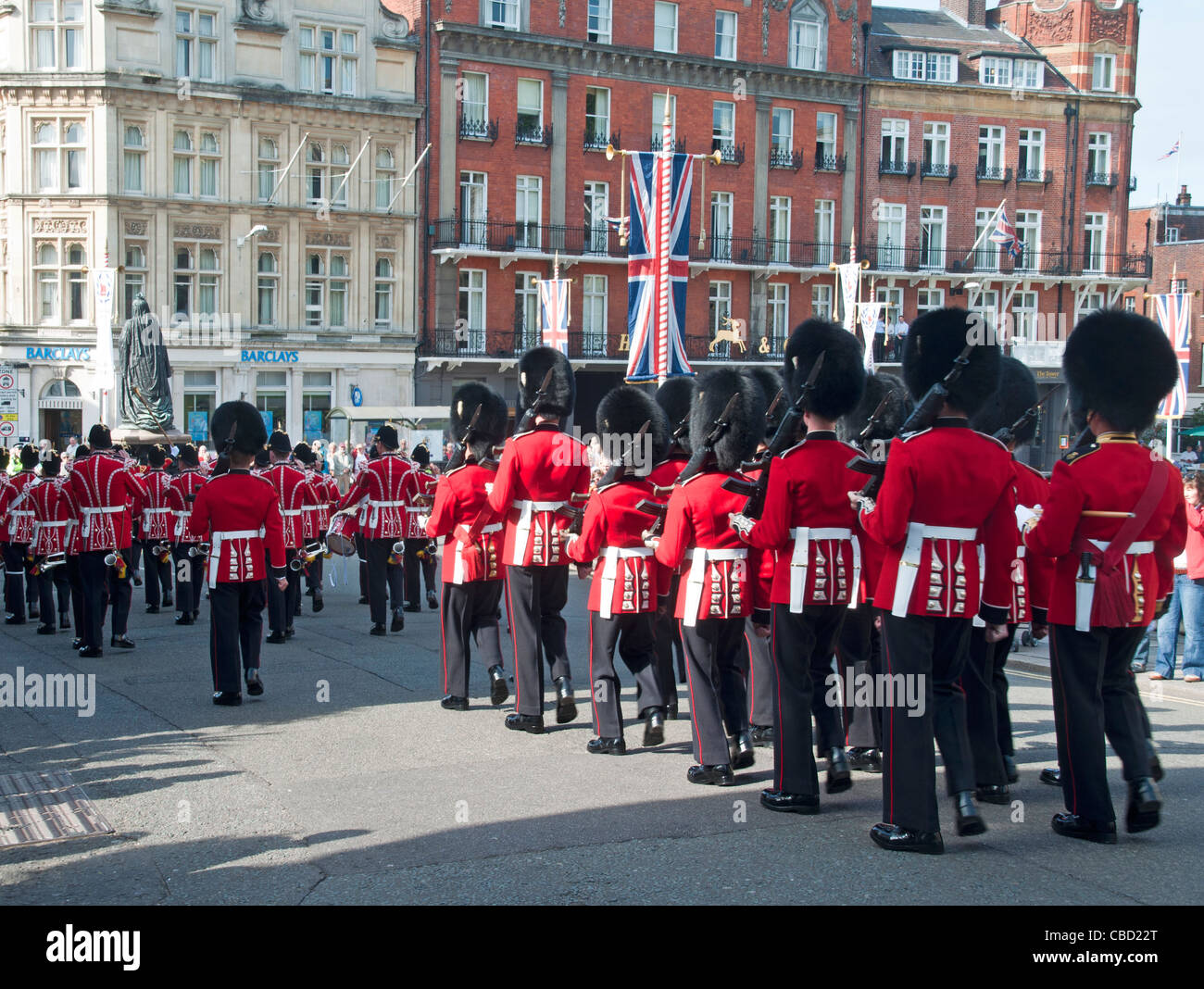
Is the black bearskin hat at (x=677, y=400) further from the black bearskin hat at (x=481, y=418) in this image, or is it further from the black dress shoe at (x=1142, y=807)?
the black dress shoe at (x=1142, y=807)

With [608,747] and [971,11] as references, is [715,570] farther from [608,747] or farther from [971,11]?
[971,11]

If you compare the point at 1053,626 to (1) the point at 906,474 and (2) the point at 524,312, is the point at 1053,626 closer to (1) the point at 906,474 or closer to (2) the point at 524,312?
(1) the point at 906,474

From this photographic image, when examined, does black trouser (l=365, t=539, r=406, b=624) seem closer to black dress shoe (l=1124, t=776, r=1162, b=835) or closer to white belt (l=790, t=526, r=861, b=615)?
white belt (l=790, t=526, r=861, b=615)

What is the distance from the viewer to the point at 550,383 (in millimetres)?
8734

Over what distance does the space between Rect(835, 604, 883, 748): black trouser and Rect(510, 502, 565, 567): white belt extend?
6.62 ft

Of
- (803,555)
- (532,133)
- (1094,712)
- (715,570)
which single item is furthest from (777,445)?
(532,133)

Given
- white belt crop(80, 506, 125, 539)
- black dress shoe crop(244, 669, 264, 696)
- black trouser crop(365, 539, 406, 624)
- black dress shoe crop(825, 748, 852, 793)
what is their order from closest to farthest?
black dress shoe crop(825, 748, 852, 793), black dress shoe crop(244, 669, 264, 696), white belt crop(80, 506, 125, 539), black trouser crop(365, 539, 406, 624)

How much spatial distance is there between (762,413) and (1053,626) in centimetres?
203

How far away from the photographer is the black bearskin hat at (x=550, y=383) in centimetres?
872

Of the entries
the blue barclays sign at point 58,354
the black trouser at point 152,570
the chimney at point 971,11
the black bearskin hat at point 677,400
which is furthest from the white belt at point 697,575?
the chimney at point 971,11

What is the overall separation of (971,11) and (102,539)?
41559mm

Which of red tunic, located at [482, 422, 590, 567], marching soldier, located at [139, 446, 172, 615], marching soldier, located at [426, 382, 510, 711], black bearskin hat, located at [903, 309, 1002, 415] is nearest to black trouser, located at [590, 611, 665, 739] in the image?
red tunic, located at [482, 422, 590, 567]

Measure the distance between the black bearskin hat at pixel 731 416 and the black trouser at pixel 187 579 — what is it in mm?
7194

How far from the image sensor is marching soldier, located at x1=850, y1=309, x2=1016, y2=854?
5758 mm
